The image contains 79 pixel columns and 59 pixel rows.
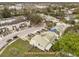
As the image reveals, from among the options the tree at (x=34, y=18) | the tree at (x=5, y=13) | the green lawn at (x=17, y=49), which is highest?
the tree at (x=5, y=13)

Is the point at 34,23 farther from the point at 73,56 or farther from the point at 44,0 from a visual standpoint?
the point at 73,56

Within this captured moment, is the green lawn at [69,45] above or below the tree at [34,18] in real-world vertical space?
below

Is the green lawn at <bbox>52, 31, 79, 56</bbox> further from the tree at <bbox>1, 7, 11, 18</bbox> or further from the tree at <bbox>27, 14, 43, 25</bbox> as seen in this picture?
the tree at <bbox>1, 7, 11, 18</bbox>

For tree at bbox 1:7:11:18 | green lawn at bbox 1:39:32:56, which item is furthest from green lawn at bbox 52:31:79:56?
tree at bbox 1:7:11:18

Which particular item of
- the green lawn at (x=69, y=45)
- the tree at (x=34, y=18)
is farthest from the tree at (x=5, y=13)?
the green lawn at (x=69, y=45)

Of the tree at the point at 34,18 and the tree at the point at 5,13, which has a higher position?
the tree at the point at 5,13

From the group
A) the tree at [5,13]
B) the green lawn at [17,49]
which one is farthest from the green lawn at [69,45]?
the tree at [5,13]

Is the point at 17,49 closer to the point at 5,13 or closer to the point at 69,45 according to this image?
the point at 5,13

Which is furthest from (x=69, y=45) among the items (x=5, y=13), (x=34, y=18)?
(x=5, y=13)

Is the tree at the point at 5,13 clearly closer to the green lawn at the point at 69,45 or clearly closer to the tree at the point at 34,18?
the tree at the point at 34,18

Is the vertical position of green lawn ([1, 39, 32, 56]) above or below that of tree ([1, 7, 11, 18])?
below
